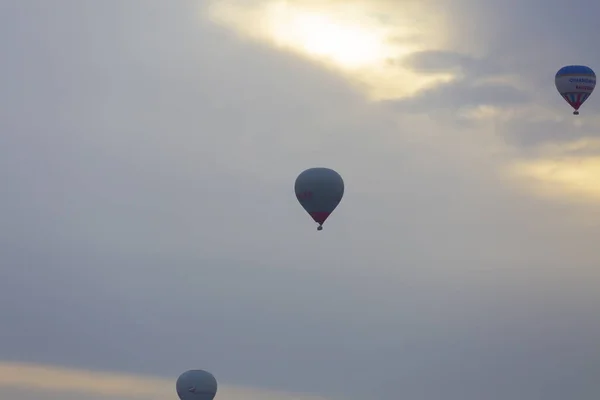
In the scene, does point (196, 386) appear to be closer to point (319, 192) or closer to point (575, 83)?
point (319, 192)

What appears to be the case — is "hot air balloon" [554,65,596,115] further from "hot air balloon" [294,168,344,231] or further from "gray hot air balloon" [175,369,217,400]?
"gray hot air balloon" [175,369,217,400]

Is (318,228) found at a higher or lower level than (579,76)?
lower

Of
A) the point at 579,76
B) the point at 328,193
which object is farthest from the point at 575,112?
the point at 328,193

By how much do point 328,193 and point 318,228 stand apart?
3124mm

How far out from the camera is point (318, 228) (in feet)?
406

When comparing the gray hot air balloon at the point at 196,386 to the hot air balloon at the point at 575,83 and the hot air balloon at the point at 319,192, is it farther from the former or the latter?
the hot air balloon at the point at 575,83

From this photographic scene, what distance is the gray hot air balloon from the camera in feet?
481

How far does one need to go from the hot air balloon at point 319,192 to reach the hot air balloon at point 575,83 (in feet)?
78.3

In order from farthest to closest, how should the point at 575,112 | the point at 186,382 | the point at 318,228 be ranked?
the point at 186,382, the point at 575,112, the point at 318,228

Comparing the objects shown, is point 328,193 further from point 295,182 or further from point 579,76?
point 579,76

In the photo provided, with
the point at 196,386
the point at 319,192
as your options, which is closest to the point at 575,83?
the point at 319,192

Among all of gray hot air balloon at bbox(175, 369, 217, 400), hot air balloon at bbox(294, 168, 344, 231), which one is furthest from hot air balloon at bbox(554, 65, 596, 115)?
gray hot air balloon at bbox(175, 369, 217, 400)

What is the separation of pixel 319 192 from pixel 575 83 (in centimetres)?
2694

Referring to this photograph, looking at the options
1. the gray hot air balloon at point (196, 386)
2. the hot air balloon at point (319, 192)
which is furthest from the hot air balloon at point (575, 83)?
the gray hot air balloon at point (196, 386)
